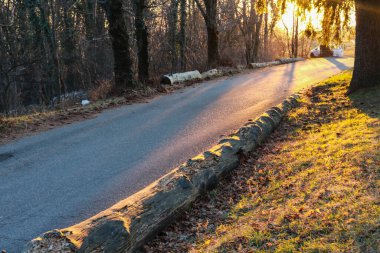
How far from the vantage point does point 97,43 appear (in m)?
28.5

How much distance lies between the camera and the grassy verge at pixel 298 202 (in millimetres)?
3694

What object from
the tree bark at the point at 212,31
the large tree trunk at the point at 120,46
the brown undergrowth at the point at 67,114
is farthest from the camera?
the tree bark at the point at 212,31

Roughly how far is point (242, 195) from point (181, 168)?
3.14ft

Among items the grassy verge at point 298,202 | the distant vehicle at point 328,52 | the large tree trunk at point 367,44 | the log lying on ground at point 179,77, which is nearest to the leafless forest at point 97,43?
the log lying on ground at point 179,77

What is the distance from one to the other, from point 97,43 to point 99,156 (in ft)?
75.7

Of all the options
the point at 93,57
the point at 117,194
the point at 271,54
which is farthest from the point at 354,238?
the point at 271,54

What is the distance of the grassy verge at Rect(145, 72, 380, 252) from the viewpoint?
3694 millimetres

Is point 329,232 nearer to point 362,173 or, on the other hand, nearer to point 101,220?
point 362,173

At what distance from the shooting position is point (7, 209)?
16.4 feet

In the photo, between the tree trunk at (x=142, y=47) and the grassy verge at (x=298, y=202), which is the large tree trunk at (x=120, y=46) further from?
the grassy verge at (x=298, y=202)

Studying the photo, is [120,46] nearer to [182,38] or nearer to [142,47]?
[142,47]

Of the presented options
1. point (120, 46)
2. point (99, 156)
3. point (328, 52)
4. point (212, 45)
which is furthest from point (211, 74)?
point (328, 52)

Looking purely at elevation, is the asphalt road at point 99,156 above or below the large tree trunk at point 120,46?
below

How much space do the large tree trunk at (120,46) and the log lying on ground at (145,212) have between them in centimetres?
855
